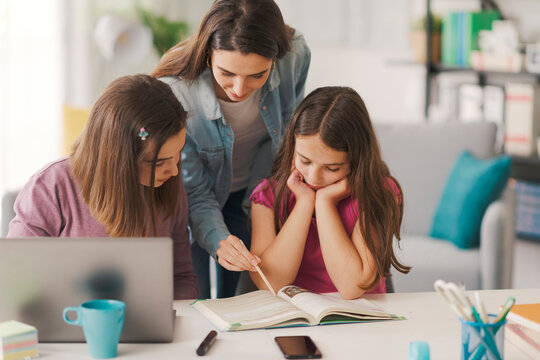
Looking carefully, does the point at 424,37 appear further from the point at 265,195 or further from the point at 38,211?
the point at 38,211

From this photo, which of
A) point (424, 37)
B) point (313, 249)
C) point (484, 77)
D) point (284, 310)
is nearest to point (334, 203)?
point (313, 249)

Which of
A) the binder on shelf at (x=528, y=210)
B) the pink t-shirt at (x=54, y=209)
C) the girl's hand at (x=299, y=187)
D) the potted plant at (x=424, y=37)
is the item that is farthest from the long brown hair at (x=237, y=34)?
the potted plant at (x=424, y=37)

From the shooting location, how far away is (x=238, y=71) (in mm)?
1560

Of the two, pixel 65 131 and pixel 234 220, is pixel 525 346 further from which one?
pixel 65 131

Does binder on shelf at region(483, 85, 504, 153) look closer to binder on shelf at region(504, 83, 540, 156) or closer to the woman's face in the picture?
binder on shelf at region(504, 83, 540, 156)

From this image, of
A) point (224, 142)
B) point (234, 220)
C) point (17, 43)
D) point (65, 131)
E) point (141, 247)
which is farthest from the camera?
point (17, 43)

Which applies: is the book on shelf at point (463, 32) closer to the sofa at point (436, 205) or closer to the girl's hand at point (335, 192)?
the sofa at point (436, 205)

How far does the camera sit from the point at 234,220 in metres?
2.00

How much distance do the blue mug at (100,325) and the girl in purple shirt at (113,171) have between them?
12.9 inches

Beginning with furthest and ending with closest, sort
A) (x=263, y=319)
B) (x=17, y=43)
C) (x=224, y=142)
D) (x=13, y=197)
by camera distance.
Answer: (x=17, y=43)
(x=224, y=142)
(x=13, y=197)
(x=263, y=319)

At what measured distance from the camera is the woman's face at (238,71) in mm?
1548

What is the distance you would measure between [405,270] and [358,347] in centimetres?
47

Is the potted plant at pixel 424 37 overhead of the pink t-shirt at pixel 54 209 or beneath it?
overhead

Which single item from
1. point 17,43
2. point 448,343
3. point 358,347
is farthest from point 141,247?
point 17,43
